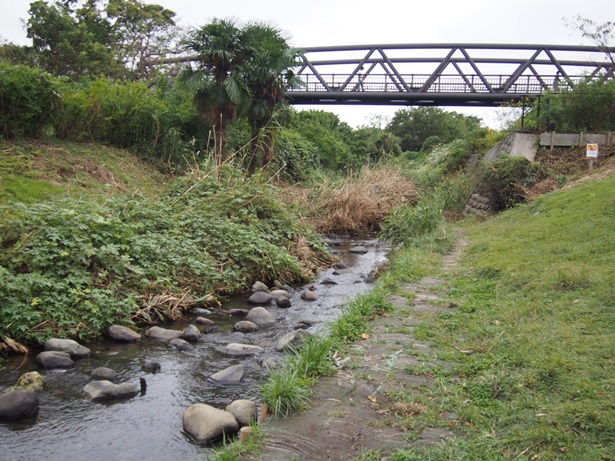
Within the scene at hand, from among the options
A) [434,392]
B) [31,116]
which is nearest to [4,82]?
[31,116]

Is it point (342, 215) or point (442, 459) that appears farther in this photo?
point (342, 215)

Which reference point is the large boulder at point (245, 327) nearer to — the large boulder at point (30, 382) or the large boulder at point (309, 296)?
the large boulder at point (309, 296)

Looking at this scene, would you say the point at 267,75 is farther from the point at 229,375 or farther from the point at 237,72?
the point at 229,375

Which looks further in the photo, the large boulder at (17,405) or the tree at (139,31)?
the tree at (139,31)

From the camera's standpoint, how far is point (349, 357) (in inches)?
187

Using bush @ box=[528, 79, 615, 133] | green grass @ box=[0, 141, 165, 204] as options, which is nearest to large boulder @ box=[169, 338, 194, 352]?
green grass @ box=[0, 141, 165, 204]

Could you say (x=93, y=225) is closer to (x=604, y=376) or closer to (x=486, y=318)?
(x=486, y=318)

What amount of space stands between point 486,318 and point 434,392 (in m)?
1.94

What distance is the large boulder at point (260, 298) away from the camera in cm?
897

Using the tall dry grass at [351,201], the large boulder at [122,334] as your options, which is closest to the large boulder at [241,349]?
the large boulder at [122,334]

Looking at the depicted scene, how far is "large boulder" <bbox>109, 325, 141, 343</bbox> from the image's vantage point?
6754mm

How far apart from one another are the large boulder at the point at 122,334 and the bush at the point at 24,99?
32.0ft

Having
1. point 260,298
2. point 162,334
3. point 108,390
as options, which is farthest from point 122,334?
point 260,298

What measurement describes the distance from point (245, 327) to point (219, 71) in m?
13.3
